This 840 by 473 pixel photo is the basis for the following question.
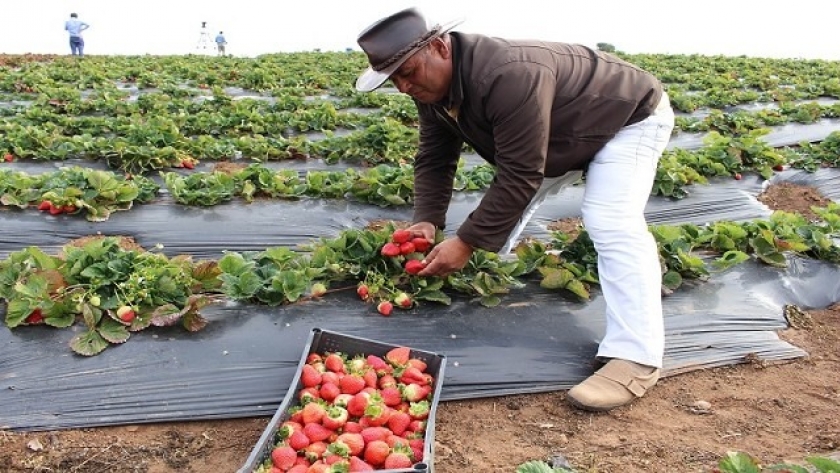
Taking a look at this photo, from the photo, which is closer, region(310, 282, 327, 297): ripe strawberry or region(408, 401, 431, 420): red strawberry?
region(408, 401, 431, 420): red strawberry

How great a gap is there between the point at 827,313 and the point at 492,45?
3.39 meters

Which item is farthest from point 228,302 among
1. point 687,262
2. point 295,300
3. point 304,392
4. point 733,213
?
point 733,213

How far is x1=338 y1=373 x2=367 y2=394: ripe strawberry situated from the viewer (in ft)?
10.1

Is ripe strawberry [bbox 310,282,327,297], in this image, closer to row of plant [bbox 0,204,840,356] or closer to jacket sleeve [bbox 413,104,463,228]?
row of plant [bbox 0,204,840,356]

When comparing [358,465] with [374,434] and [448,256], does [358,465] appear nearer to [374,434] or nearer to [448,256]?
[374,434]

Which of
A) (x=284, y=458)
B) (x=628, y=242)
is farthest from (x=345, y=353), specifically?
(x=628, y=242)

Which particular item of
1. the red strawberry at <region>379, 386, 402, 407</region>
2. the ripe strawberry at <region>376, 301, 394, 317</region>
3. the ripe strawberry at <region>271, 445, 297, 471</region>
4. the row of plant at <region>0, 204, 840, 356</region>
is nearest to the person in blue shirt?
the row of plant at <region>0, 204, 840, 356</region>

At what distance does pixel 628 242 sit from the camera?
3.49 metres

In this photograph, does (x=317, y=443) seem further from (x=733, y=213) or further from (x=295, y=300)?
(x=733, y=213)

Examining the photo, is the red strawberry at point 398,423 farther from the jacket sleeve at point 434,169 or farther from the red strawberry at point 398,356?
the jacket sleeve at point 434,169

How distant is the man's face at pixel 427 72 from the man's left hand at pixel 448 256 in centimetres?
80

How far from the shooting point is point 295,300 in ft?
13.1

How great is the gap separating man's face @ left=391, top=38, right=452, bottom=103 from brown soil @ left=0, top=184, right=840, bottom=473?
1.64 m

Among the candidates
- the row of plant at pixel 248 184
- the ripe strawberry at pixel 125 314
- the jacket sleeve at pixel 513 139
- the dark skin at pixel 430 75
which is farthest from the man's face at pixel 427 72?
the row of plant at pixel 248 184
